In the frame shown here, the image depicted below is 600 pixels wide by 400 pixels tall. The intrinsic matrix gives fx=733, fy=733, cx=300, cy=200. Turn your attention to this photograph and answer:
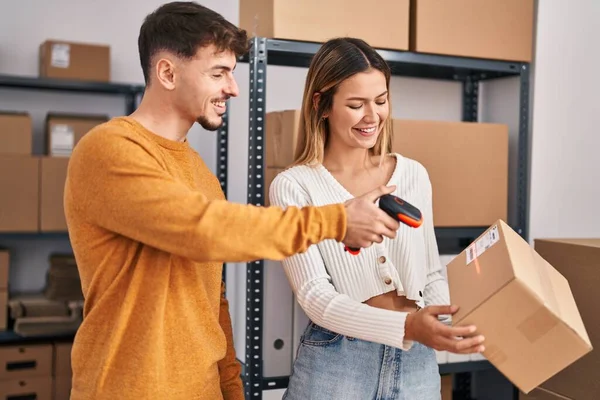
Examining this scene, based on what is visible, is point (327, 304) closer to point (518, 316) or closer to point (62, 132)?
point (518, 316)

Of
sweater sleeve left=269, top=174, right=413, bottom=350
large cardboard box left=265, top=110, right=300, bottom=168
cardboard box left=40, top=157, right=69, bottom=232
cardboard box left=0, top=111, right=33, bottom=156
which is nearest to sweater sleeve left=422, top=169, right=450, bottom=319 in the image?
sweater sleeve left=269, top=174, right=413, bottom=350

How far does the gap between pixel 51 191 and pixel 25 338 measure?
0.64 metres

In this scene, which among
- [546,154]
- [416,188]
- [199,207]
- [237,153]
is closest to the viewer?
[199,207]

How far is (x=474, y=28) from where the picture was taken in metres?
2.50

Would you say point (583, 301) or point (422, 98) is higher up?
point (422, 98)

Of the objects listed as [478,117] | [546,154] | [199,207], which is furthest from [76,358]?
[478,117]

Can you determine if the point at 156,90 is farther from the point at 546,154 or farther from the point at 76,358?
the point at 546,154

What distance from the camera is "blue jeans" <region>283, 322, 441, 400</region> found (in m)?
1.55

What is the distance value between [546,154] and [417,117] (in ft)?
2.06

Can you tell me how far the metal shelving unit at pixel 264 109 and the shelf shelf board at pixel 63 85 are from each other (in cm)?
104

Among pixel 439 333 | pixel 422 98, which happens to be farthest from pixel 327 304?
pixel 422 98

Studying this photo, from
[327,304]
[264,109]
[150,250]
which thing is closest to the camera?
[150,250]

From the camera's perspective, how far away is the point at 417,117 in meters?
3.12

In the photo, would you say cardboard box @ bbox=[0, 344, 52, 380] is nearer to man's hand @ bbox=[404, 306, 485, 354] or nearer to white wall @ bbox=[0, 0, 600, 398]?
white wall @ bbox=[0, 0, 600, 398]
